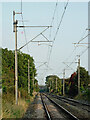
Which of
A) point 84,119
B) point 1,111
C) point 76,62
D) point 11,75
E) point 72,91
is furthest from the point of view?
point 72,91

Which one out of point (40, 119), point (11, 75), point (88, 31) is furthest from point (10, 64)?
point (40, 119)

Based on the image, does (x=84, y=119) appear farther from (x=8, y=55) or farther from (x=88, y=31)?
(x=8, y=55)

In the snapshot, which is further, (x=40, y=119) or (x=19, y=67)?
(x=19, y=67)

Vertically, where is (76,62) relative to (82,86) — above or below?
above

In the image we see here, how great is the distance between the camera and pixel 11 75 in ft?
103

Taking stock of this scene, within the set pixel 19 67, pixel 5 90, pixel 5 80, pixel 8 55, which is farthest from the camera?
pixel 19 67

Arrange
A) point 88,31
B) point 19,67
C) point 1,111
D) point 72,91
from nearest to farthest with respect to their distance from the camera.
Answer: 1. point 1,111
2. point 88,31
3. point 19,67
4. point 72,91

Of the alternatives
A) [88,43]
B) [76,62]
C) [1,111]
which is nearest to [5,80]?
[88,43]

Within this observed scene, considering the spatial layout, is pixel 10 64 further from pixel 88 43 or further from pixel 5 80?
pixel 88 43

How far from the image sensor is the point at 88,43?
86.0 feet

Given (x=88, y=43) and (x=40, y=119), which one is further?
(x=88, y=43)

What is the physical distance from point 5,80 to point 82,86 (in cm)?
3797

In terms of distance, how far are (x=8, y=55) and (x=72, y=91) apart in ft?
92.5

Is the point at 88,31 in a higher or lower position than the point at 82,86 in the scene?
higher
